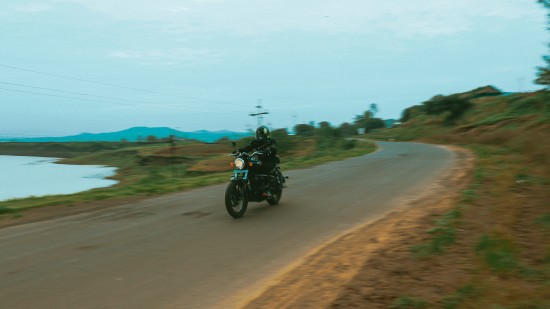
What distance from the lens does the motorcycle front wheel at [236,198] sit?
8.43 meters

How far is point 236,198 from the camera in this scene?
28.8 feet

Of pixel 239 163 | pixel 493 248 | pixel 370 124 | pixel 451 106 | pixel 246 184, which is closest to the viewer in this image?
pixel 493 248

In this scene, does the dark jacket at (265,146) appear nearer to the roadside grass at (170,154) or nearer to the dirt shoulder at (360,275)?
the dirt shoulder at (360,275)

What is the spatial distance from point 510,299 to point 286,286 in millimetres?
2190

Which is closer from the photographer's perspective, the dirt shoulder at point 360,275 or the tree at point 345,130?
the dirt shoulder at point 360,275

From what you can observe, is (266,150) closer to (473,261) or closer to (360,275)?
(360,275)

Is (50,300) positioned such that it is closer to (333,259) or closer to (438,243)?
(333,259)

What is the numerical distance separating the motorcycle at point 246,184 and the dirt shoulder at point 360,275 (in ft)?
8.08

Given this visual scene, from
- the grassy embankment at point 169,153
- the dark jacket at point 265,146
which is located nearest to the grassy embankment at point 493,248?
the dark jacket at point 265,146

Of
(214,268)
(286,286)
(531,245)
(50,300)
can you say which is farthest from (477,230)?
(50,300)

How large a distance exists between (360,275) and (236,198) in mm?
4237

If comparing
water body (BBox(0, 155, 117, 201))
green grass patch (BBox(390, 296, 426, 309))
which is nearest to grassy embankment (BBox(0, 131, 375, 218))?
water body (BBox(0, 155, 117, 201))

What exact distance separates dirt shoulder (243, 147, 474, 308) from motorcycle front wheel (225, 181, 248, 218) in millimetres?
2421

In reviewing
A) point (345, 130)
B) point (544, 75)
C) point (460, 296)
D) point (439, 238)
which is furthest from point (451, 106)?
point (460, 296)
